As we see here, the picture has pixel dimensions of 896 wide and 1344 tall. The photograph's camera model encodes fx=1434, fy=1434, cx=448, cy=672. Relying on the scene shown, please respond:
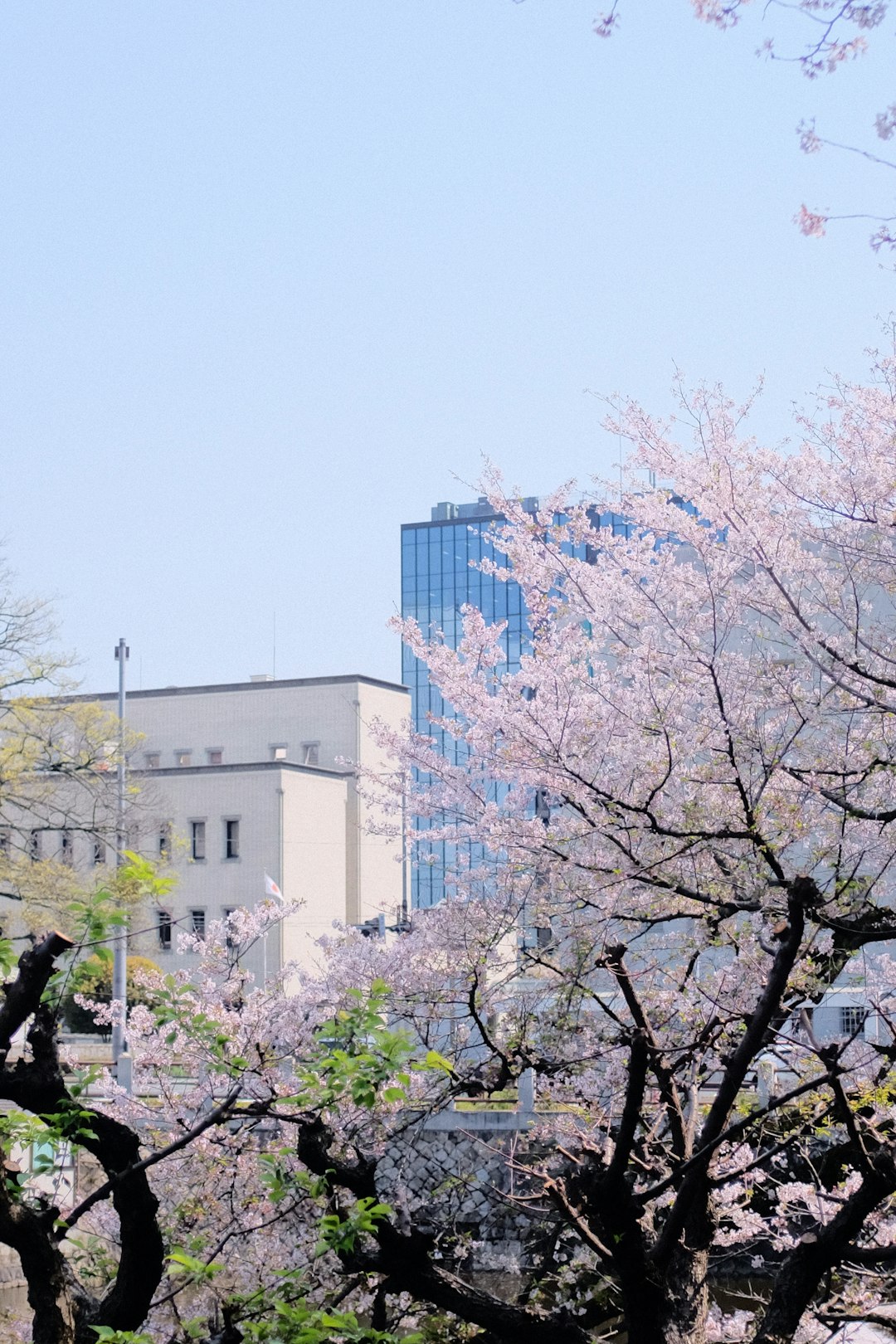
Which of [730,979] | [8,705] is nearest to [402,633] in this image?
[730,979]

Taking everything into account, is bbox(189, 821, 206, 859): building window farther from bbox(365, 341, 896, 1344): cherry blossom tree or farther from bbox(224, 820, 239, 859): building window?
bbox(365, 341, 896, 1344): cherry blossom tree

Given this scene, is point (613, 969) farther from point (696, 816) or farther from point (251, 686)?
point (251, 686)

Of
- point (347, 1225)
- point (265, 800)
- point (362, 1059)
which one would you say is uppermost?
point (265, 800)

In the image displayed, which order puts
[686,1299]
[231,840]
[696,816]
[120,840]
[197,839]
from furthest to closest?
[197,839] < [231,840] < [120,840] < [686,1299] < [696,816]

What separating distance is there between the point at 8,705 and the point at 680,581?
74.3 feet

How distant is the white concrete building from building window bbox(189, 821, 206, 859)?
0.07 metres

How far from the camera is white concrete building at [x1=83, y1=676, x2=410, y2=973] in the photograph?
162ft

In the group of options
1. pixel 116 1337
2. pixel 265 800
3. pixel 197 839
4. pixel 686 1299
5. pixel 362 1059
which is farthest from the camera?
pixel 197 839

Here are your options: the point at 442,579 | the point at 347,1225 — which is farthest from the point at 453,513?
the point at 347,1225

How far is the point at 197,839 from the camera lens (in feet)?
167

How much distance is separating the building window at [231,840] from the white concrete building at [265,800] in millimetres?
41

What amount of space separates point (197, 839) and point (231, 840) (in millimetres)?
1268

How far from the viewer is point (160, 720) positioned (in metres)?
61.0

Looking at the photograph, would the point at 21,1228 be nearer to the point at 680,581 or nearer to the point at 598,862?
the point at 598,862
